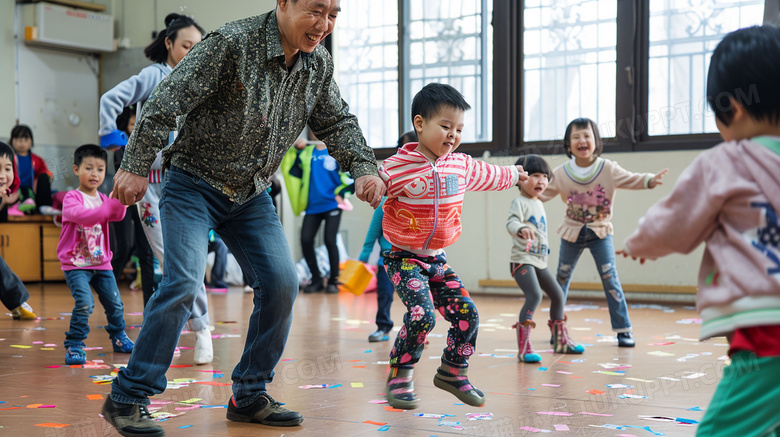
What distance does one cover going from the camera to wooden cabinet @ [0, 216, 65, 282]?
Result: 867 cm

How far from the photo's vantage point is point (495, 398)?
9.96 feet

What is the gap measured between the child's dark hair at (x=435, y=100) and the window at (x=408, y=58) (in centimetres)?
488

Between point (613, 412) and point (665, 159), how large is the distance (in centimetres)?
439

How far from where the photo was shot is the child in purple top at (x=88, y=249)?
13.1 feet

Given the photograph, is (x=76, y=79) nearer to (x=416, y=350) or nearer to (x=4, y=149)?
(x=4, y=149)

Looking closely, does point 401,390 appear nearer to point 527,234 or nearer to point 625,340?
point 527,234

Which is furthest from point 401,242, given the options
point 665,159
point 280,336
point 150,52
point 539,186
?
point 665,159

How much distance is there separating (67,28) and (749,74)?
31.6 ft

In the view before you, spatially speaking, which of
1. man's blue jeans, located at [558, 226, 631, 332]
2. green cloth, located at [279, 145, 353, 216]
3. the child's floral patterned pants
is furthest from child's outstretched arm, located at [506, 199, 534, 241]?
green cloth, located at [279, 145, 353, 216]

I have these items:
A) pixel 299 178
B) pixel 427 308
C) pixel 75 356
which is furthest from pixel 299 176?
pixel 427 308

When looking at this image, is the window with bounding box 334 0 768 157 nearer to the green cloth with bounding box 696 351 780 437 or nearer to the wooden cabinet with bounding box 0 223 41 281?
the wooden cabinet with bounding box 0 223 41 281

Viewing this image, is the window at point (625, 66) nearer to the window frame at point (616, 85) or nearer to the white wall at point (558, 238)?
the window frame at point (616, 85)

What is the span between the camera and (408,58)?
8.40 m

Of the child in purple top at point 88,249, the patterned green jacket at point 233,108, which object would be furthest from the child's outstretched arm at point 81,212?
the patterned green jacket at point 233,108
